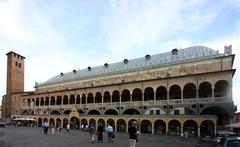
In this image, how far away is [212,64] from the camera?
55.8 metres

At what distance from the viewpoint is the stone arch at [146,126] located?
187 feet

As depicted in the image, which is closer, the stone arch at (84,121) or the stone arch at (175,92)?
the stone arch at (175,92)

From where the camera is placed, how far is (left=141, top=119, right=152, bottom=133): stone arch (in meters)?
56.8

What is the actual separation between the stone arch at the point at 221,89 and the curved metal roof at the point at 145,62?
613 centimetres

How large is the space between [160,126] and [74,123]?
24471 millimetres

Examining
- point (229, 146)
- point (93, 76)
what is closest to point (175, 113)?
point (93, 76)

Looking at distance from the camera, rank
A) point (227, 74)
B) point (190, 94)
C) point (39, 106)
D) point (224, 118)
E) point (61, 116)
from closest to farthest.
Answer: point (227, 74)
point (224, 118)
point (190, 94)
point (61, 116)
point (39, 106)

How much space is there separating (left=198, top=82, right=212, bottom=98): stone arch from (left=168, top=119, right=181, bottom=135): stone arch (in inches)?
271

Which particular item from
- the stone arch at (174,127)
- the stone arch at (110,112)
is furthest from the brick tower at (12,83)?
the stone arch at (174,127)

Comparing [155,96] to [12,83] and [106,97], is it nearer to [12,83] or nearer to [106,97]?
[106,97]

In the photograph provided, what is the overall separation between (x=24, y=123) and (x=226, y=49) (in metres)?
53.3

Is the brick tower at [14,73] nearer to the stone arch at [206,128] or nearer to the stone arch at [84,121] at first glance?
the stone arch at [84,121]

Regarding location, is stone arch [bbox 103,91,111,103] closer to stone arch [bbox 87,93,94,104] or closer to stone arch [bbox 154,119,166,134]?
stone arch [bbox 87,93,94,104]

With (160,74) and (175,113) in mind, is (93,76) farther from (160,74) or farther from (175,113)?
(175,113)
